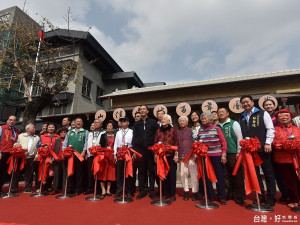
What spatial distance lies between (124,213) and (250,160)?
2.26 m

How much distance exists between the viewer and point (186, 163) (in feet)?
12.0

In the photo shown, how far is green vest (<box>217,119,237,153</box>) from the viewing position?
336 cm

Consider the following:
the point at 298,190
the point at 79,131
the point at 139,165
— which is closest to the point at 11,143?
the point at 79,131

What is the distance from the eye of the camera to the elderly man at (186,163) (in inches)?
137

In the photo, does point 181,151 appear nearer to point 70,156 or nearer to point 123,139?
point 123,139

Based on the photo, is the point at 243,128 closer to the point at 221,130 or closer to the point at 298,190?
the point at 221,130

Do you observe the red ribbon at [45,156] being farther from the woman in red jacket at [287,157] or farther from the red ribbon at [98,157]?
the woman in red jacket at [287,157]

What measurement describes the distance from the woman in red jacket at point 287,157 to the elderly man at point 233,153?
60cm

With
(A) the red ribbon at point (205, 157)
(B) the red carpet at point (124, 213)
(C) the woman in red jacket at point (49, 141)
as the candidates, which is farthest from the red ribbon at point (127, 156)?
(C) the woman in red jacket at point (49, 141)

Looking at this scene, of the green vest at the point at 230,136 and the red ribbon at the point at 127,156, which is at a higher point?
the green vest at the point at 230,136

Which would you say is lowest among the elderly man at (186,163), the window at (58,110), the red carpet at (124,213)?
the red carpet at (124,213)

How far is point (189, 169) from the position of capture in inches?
141

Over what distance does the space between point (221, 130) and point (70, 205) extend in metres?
3.24

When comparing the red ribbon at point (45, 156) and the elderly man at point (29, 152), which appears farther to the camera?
the elderly man at point (29, 152)
